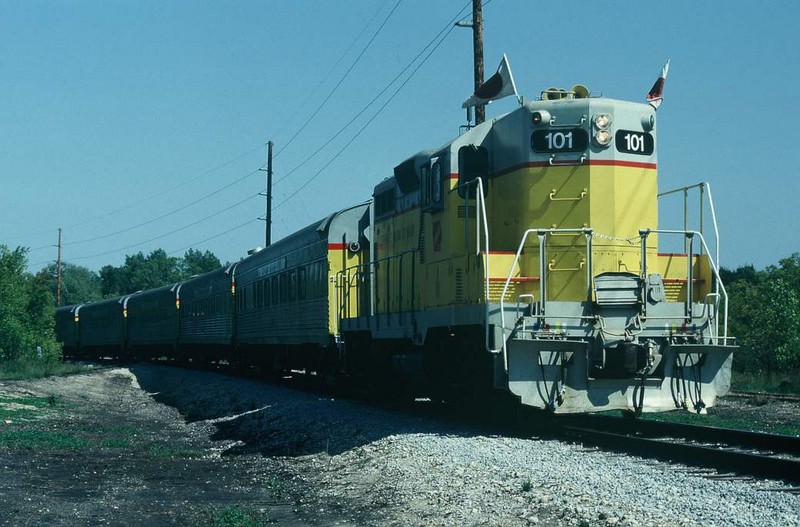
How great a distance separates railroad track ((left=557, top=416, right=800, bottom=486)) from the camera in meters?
9.12

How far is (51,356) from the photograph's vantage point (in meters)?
49.7

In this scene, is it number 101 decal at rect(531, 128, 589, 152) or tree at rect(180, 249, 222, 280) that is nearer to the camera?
number 101 decal at rect(531, 128, 589, 152)

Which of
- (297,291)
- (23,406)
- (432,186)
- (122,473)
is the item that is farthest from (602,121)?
(23,406)

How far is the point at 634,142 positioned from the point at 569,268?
1.89 metres

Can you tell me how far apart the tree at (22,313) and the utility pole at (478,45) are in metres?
33.3

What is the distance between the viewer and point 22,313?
5141 cm

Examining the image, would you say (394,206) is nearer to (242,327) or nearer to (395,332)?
(395,332)

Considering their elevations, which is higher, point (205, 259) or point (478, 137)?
point (205, 259)

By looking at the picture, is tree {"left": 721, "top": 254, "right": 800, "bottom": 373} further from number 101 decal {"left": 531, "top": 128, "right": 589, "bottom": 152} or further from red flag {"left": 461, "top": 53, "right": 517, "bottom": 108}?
number 101 decal {"left": 531, "top": 128, "right": 589, "bottom": 152}

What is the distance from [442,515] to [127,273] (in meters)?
156

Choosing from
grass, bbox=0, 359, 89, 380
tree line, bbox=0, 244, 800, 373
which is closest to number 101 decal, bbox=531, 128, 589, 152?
tree line, bbox=0, 244, 800, 373

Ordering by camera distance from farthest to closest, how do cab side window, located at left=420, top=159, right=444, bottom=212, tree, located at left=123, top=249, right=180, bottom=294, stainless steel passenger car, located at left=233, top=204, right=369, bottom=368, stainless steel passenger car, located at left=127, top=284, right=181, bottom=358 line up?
1. tree, located at left=123, top=249, right=180, bottom=294
2. stainless steel passenger car, located at left=127, top=284, right=181, bottom=358
3. stainless steel passenger car, located at left=233, top=204, right=369, bottom=368
4. cab side window, located at left=420, top=159, right=444, bottom=212

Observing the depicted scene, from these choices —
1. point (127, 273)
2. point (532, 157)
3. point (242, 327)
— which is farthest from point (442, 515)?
point (127, 273)

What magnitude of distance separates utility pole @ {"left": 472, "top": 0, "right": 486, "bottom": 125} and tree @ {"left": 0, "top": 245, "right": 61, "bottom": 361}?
109 feet
